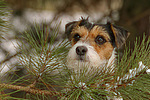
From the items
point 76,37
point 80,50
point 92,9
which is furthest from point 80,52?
point 92,9

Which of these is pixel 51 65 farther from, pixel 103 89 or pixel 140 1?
pixel 140 1

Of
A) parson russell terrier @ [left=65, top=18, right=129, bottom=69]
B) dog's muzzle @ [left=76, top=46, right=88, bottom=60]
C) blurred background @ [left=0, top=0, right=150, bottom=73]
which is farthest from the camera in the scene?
blurred background @ [left=0, top=0, right=150, bottom=73]

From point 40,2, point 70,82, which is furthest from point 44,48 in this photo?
point 40,2

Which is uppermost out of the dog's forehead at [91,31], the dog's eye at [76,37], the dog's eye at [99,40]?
the dog's forehead at [91,31]

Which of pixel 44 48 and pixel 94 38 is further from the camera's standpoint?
pixel 94 38

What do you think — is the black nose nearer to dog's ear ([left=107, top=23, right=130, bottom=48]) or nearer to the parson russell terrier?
the parson russell terrier

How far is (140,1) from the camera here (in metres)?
2.49

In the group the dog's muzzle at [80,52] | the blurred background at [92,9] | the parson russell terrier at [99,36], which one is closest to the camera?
the dog's muzzle at [80,52]

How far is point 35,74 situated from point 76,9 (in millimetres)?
1658

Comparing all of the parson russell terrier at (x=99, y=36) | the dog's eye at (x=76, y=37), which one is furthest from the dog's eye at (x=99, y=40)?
the dog's eye at (x=76, y=37)

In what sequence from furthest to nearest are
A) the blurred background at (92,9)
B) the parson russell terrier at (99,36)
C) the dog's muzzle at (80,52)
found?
1. the blurred background at (92,9)
2. the parson russell terrier at (99,36)
3. the dog's muzzle at (80,52)

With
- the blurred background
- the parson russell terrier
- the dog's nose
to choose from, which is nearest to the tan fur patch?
the parson russell terrier

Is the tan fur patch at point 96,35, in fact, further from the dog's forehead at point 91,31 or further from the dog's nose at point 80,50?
the dog's nose at point 80,50

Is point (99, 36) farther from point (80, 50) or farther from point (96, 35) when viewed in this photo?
point (80, 50)
